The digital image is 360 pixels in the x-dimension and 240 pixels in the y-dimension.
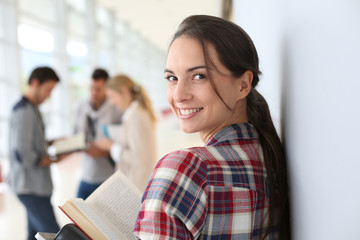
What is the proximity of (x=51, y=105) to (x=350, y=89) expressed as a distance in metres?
9.00

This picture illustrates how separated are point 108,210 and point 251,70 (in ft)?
2.01

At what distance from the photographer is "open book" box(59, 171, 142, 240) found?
3.21 ft

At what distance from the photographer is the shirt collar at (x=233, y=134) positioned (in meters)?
0.93

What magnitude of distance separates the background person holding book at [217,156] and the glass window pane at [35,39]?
6.34 m

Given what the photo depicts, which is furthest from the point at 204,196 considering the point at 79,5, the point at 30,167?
the point at 79,5

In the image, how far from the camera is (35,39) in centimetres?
748

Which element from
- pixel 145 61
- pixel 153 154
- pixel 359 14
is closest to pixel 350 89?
pixel 359 14

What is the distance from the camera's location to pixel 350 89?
49 centimetres

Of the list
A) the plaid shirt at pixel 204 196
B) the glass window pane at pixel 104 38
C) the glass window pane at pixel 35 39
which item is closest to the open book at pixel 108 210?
the plaid shirt at pixel 204 196

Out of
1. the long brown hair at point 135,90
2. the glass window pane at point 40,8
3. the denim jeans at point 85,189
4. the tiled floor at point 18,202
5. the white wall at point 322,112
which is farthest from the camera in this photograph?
the glass window pane at point 40,8

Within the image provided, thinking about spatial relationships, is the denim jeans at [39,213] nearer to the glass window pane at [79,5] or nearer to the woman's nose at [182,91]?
the woman's nose at [182,91]

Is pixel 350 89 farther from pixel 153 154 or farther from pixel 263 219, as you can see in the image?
pixel 153 154

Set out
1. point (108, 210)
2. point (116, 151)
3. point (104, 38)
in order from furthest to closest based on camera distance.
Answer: point (104, 38) < point (116, 151) < point (108, 210)

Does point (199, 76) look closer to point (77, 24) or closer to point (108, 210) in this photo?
→ point (108, 210)
